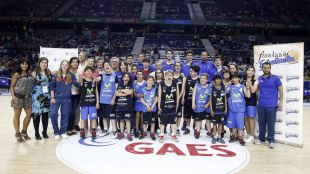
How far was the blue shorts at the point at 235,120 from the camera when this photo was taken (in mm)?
5531

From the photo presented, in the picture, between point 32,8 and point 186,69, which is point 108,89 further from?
point 32,8

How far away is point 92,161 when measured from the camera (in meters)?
4.55

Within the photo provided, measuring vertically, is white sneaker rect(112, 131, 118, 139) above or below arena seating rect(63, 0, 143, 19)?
below

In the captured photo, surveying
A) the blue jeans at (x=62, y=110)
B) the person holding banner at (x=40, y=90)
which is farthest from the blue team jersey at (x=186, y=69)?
the person holding banner at (x=40, y=90)

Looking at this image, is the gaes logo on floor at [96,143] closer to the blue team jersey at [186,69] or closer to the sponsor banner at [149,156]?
the sponsor banner at [149,156]

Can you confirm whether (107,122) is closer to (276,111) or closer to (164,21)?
(276,111)

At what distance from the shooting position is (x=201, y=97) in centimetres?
578

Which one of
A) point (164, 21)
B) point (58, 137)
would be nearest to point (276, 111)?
point (58, 137)

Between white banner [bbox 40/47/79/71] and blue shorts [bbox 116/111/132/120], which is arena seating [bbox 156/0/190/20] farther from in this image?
blue shorts [bbox 116/111/132/120]

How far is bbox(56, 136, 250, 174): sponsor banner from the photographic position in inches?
170

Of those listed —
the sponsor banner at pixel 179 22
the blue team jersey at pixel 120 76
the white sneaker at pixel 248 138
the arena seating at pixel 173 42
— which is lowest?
the white sneaker at pixel 248 138

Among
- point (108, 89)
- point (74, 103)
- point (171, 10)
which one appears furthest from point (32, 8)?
point (108, 89)

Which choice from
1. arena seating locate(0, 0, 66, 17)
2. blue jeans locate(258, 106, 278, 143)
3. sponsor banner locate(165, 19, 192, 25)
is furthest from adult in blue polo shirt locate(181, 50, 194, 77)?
arena seating locate(0, 0, 66, 17)

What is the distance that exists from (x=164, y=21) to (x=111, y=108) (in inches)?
830
